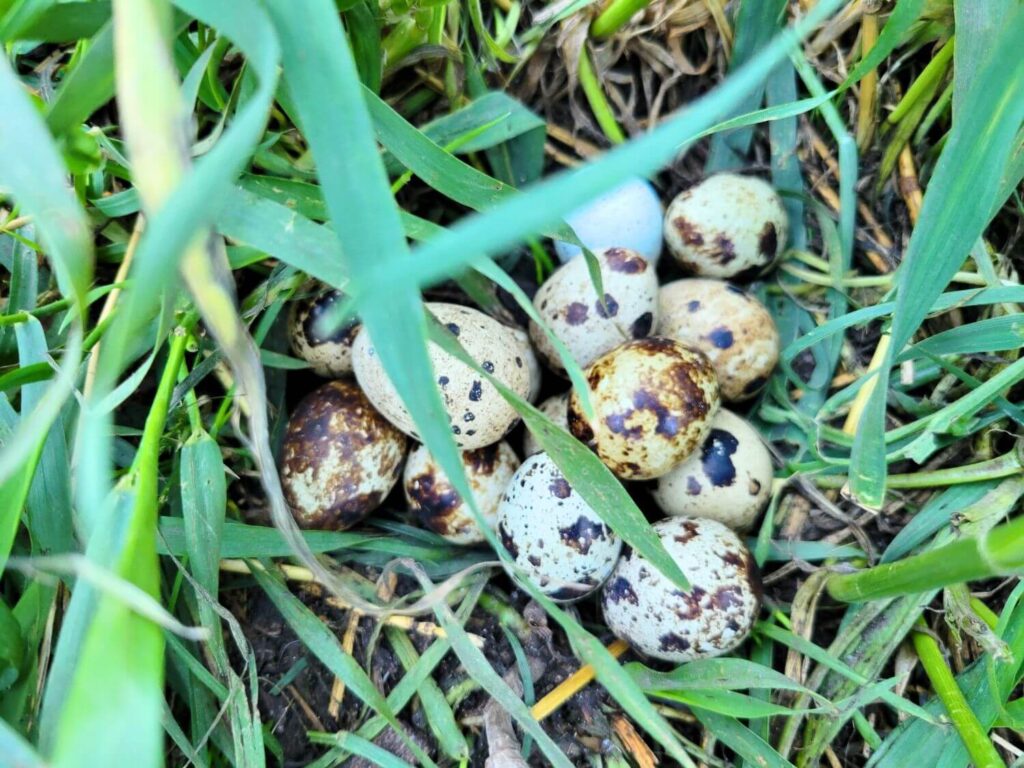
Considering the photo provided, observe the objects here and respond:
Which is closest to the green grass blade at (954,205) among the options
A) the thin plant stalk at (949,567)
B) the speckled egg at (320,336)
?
the thin plant stalk at (949,567)

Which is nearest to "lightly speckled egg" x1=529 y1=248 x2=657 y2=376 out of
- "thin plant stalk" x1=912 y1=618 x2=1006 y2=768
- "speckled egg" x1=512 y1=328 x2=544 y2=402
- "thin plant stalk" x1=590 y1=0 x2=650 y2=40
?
"speckled egg" x1=512 y1=328 x2=544 y2=402

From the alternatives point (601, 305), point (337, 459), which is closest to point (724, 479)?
point (601, 305)

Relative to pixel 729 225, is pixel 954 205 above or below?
above

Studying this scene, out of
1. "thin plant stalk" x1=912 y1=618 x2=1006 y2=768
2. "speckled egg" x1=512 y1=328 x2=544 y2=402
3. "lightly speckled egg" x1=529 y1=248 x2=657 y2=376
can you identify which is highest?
"lightly speckled egg" x1=529 y1=248 x2=657 y2=376

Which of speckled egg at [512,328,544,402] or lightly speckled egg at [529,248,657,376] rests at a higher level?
lightly speckled egg at [529,248,657,376]

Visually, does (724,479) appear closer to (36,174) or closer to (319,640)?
(319,640)

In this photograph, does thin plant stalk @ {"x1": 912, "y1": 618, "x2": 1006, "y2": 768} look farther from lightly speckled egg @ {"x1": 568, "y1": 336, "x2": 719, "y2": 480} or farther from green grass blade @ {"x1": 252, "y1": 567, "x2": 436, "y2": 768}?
green grass blade @ {"x1": 252, "y1": 567, "x2": 436, "y2": 768}
